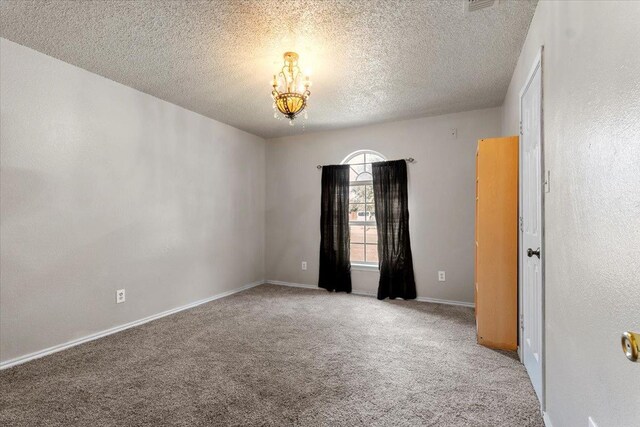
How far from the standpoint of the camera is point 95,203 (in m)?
2.94

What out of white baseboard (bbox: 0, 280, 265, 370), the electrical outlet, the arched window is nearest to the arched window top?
the arched window

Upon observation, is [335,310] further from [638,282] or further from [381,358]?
[638,282]

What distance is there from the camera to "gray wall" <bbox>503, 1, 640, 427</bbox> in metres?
0.86

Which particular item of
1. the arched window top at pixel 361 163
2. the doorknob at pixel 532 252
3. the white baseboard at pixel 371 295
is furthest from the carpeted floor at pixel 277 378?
the arched window top at pixel 361 163

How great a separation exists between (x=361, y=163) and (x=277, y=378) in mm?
3280

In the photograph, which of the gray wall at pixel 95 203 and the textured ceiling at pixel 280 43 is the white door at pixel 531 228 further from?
the gray wall at pixel 95 203

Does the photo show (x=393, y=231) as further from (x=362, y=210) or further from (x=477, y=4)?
(x=477, y=4)

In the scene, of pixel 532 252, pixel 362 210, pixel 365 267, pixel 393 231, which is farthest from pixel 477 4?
pixel 365 267

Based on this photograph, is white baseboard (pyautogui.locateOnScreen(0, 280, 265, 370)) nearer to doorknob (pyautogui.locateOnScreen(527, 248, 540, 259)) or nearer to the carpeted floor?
the carpeted floor

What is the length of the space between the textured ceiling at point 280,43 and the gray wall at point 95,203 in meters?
0.31

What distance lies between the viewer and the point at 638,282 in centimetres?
82

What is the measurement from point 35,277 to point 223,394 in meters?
1.84

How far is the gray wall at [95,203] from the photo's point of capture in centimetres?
242

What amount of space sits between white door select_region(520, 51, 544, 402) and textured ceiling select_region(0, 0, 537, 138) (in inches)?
21.5
